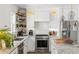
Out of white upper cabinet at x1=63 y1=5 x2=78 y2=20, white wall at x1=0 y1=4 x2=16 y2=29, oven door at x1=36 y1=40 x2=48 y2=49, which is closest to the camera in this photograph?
white wall at x1=0 y1=4 x2=16 y2=29

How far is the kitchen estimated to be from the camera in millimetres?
1325

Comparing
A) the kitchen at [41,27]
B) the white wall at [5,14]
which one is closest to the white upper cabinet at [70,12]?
the kitchen at [41,27]

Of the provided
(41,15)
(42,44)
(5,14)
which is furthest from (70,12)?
(5,14)

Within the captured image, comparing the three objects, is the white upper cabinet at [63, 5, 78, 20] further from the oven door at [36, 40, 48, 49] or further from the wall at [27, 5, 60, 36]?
the oven door at [36, 40, 48, 49]

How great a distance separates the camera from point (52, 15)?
1441 mm

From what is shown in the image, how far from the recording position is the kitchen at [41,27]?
133cm

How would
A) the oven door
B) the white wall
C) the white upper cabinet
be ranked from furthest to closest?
the oven door, the white upper cabinet, the white wall

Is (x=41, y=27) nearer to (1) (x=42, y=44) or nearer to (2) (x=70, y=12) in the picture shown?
(1) (x=42, y=44)

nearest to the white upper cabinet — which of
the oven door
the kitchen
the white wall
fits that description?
the kitchen

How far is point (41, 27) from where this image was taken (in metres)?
1.58

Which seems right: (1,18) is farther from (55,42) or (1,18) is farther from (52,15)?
(55,42)

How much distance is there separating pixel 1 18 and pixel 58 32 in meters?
0.57

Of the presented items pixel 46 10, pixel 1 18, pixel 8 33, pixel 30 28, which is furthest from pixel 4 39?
pixel 46 10

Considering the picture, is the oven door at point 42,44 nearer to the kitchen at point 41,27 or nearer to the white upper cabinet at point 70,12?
the kitchen at point 41,27
